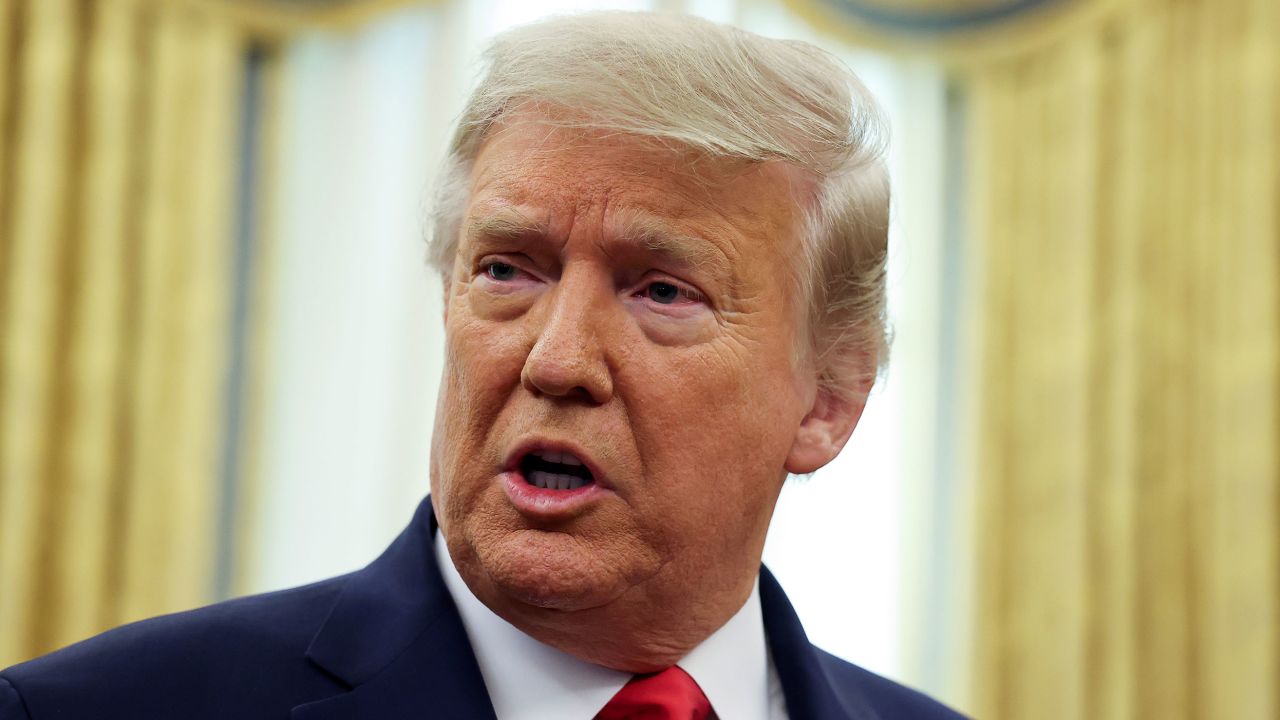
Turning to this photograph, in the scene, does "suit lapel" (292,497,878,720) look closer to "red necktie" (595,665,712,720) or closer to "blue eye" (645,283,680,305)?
"red necktie" (595,665,712,720)

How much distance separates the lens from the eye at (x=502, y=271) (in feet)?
5.09

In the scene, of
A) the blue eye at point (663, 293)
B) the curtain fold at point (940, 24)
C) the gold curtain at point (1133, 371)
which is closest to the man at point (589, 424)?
the blue eye at point (663, 293)

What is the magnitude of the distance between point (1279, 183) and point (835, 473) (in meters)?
1.44

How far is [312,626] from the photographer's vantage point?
1.54 metres

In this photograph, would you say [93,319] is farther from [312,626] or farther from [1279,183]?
[1279,183]

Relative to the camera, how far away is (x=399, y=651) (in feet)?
4.93

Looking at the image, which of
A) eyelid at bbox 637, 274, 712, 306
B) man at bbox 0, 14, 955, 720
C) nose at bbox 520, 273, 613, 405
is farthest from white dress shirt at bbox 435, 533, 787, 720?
eyelid at bbox 637, 274, 712, 306

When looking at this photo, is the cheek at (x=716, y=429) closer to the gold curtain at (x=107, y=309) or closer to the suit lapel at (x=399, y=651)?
the suit lapel at (x=399, y=651)

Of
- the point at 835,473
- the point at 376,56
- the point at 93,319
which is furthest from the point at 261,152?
the point at 835,473

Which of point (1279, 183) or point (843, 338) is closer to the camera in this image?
point (843, 338)

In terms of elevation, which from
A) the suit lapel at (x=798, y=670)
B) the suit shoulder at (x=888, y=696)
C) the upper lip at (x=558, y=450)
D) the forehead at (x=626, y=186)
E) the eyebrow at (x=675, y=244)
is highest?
the forehead at (x=626, y=186)

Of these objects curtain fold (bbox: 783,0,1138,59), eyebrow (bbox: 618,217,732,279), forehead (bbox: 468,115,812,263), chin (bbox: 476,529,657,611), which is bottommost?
chin (bbox: 476,529,657,611)

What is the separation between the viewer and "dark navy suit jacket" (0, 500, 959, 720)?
140cm

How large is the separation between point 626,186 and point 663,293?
0.12 meters
